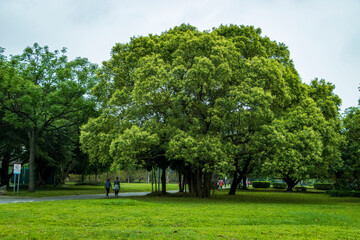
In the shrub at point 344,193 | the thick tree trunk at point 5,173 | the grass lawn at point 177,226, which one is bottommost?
the shrub at point 344,193

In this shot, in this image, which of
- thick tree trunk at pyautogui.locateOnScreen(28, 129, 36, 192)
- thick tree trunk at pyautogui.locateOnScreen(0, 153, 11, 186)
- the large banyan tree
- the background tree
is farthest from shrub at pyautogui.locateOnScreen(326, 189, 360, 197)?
thick tree trunk at pyautogui.locateOnScreen(0, 153, 11, 186)

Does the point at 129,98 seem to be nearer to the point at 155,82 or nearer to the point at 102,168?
the point at 155,82

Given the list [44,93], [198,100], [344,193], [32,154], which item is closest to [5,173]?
[32,154]

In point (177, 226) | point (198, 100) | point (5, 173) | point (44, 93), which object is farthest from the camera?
point (5, 173)

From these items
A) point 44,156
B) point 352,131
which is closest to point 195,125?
point 352,131

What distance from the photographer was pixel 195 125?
21.4 metres

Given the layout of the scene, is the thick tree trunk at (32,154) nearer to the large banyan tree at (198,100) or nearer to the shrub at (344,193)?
the large banyan tree at (198,100)

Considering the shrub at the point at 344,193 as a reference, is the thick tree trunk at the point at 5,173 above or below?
above

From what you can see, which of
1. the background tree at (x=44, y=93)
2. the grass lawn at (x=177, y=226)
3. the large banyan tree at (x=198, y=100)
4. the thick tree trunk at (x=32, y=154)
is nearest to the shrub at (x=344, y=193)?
the large banyan tree at (x=198, y=100)

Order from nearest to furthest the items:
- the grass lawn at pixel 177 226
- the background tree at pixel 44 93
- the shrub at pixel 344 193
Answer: the grass lawn at pixel 177 226 → the background tree at pixel 44 93 → the shrub at pixel 344 193

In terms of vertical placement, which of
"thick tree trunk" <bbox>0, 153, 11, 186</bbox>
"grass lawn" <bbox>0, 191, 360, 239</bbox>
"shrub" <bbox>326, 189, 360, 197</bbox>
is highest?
"thick tree trunk" <bbox>0, 153, 11, 186</bbox>

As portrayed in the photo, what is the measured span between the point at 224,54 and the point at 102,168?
34398 millimetres

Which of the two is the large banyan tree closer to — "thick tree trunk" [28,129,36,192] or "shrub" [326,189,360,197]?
"thick tree trunk" [28,129,36,192]

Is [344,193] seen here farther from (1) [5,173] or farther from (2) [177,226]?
(1) [5,173]
